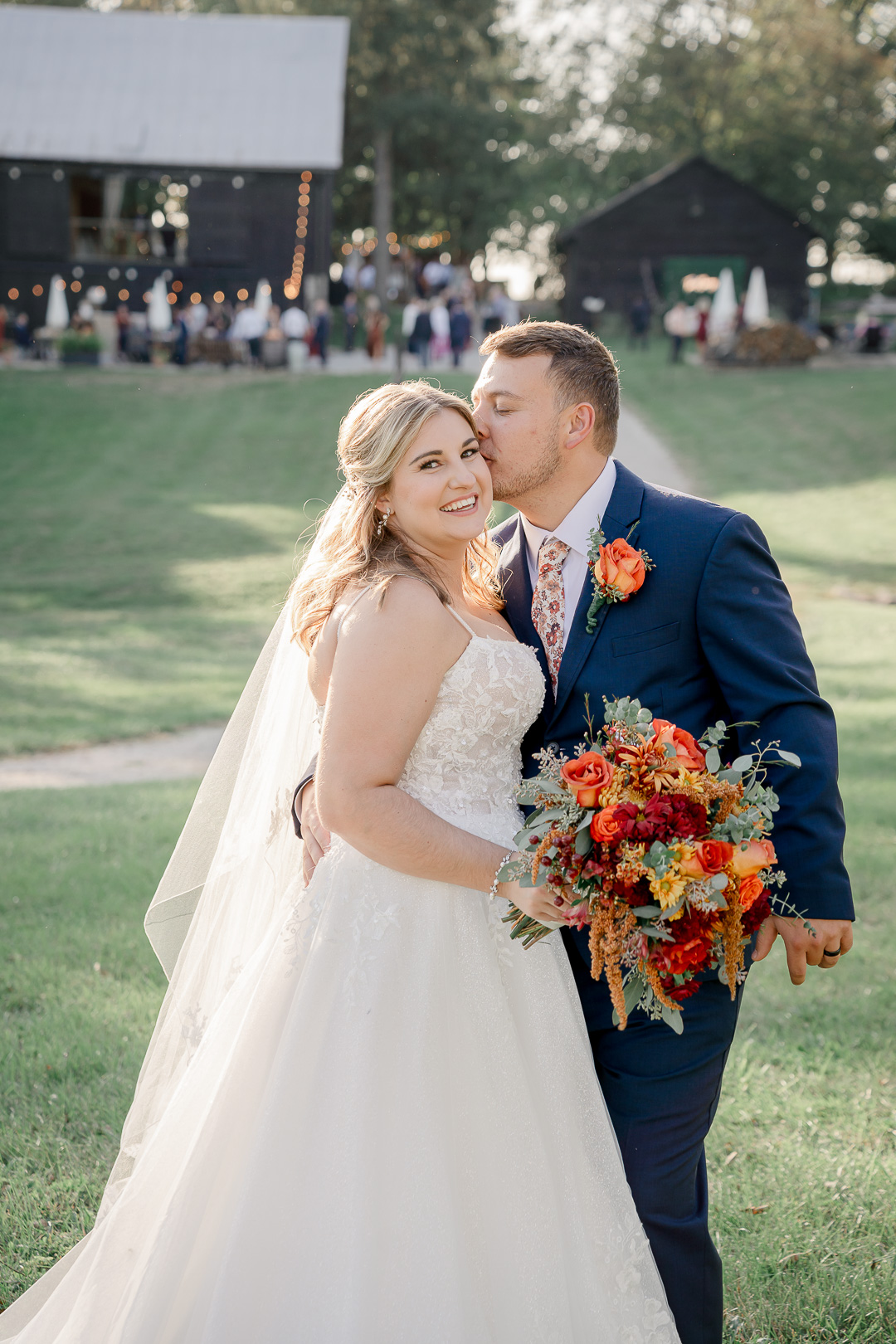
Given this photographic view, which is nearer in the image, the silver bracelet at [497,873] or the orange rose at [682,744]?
the orange rose at [682,744]

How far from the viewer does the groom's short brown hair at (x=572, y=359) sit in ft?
10.7

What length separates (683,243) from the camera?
39000 mm

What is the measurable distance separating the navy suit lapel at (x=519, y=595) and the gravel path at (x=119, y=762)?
5.13 m

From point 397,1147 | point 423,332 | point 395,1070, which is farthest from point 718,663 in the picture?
point 423,332

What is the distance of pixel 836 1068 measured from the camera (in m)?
4.47

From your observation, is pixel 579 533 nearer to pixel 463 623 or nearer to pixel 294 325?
pixel 463 623

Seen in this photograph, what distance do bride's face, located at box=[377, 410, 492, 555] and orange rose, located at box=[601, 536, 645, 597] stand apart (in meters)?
0.33

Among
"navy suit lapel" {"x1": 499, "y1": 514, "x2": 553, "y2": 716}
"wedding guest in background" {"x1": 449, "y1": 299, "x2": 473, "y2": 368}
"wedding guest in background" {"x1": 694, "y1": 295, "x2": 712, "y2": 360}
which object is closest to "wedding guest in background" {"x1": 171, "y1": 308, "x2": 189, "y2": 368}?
"wedding guest in background" {"x1": 449, "y1": 299, "x2": 473, "y2": 368}

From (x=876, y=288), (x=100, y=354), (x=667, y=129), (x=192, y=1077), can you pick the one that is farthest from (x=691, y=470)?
(x=667, y=129)

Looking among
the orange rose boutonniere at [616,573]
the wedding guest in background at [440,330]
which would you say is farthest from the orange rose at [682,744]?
the wedding guest in background at [440,330]

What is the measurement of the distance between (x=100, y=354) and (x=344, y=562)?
1124 inches

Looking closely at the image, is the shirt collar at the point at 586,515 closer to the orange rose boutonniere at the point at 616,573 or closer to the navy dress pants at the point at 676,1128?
the orange rose boutonniere at the point at 616,573

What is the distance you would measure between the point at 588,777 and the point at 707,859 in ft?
0.92

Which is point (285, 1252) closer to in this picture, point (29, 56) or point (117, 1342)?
point (117, 1342)
